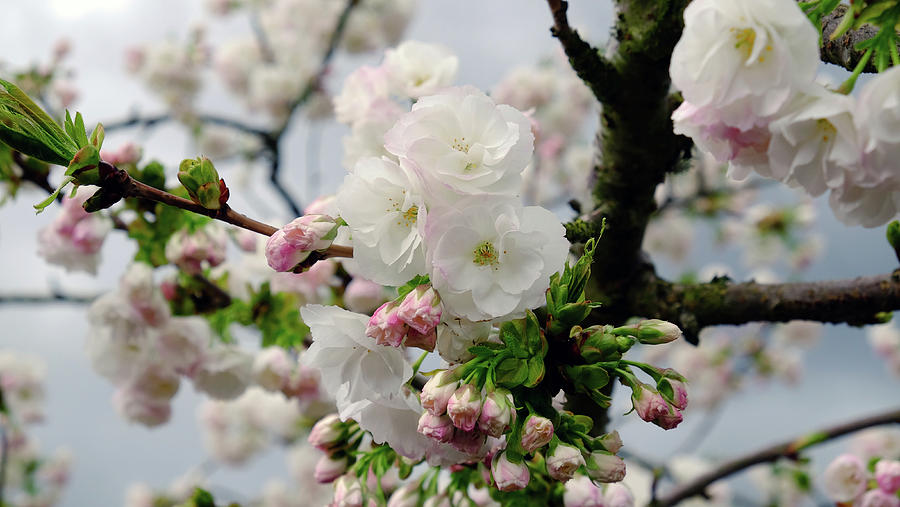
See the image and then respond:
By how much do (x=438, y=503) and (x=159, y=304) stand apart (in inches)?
24.4

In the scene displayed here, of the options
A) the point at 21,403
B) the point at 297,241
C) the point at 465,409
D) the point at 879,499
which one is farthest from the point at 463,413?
the point at 21,403

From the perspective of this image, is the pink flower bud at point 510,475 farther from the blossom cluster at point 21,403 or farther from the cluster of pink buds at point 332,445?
the blossom cluster at point 21,403

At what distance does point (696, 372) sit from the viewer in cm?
450

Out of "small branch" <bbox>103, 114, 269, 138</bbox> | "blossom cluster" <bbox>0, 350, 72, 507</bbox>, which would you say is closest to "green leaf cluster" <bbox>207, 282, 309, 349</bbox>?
"small branch" <bbox>103, 114, 269, 138</bbox>

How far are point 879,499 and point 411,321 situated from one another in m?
1.04

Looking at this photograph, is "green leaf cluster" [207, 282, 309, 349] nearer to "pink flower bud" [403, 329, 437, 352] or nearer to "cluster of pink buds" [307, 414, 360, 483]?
"cluster of pink buds" [307, 414, 360, 483]

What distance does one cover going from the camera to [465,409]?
534mm

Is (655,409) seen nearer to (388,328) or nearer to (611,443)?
(611,443)

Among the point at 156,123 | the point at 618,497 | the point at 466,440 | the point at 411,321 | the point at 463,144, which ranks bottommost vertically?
the point at 618,497

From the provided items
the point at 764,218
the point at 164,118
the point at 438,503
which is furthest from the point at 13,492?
the point at 764,218

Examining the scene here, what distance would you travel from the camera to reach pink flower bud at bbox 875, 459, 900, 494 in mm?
1086

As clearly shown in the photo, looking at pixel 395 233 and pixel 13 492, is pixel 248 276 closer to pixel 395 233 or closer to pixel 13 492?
pixel 395 233

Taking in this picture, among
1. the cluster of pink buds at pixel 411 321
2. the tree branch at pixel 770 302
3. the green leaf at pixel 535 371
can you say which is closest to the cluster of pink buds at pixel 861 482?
the tree branch at pixel 770 302

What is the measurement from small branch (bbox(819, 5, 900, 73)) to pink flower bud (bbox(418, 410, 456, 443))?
1.66 ft
